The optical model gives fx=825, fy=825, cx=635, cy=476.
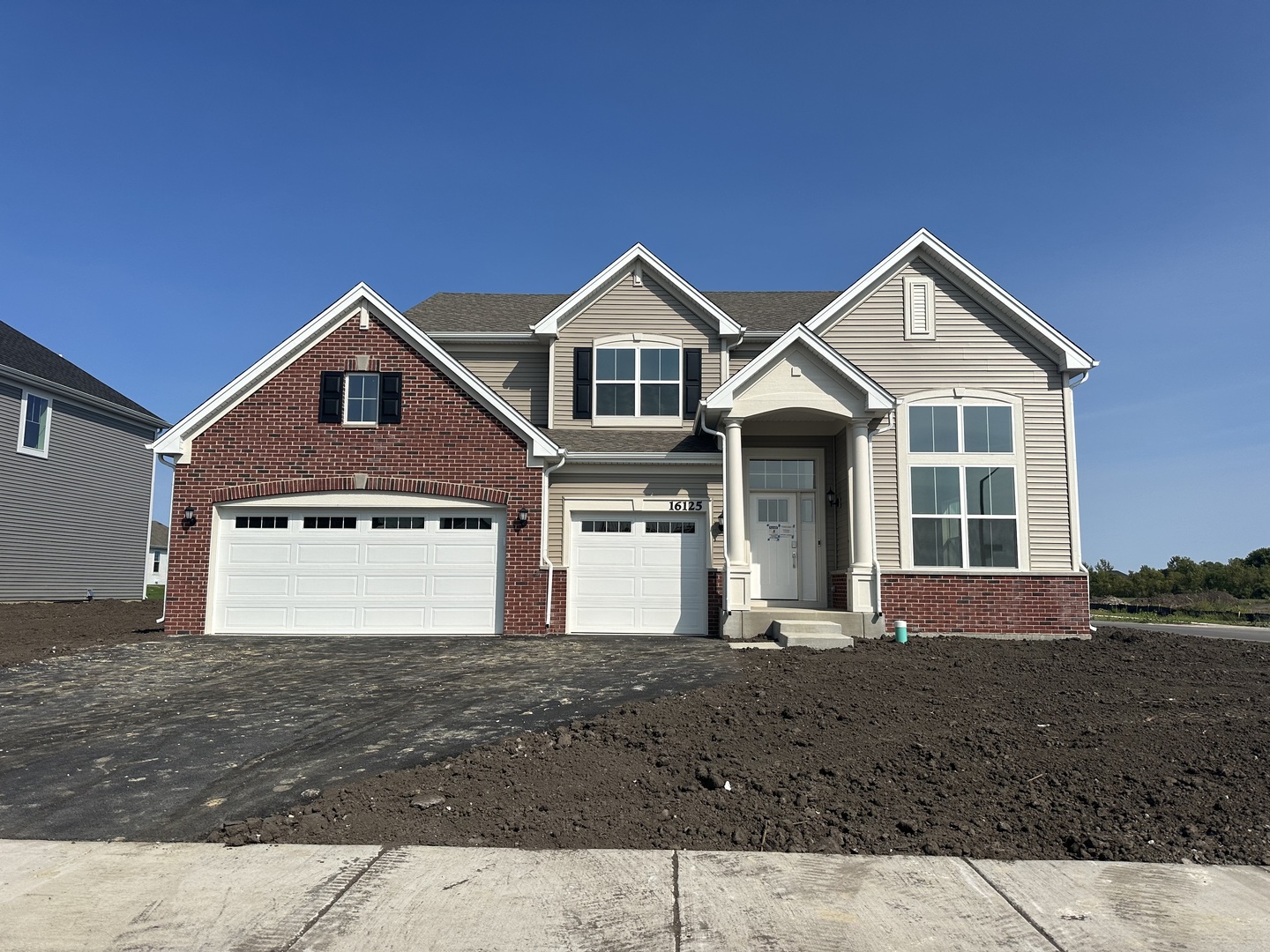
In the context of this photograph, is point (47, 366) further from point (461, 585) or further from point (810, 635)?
point (810, 635)

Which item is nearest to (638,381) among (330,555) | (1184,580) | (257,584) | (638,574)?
(638,574)

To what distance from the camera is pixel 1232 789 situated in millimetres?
5480

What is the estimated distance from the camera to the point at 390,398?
46.9 feet

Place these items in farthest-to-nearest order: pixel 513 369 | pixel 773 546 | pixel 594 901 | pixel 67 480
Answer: pixel 67 480
pixel 513 369
pixel 773 546
pixel 594 901

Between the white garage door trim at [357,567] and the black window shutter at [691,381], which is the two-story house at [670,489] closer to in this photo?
the white garage door trim at [357,567]

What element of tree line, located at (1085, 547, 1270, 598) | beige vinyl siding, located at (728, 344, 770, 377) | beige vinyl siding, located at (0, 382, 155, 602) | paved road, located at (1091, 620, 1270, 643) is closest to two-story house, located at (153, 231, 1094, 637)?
beige vinyl siding, located at (728, 344, 770, 377)

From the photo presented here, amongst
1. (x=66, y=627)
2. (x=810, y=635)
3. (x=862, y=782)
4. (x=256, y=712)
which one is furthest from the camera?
(x=66, y=627)

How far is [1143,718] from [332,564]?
1176 centimetres

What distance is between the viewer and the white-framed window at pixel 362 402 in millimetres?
14281

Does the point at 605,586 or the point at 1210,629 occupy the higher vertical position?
the point at 605,586

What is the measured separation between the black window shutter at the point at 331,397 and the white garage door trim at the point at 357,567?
1.37 m

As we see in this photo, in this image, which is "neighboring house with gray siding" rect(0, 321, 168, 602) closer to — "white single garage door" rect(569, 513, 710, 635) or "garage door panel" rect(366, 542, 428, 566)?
"garage door panel" rect(366, 542, 428, 566)

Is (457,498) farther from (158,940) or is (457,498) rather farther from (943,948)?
(943,948)

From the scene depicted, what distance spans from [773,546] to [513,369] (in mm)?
6230
